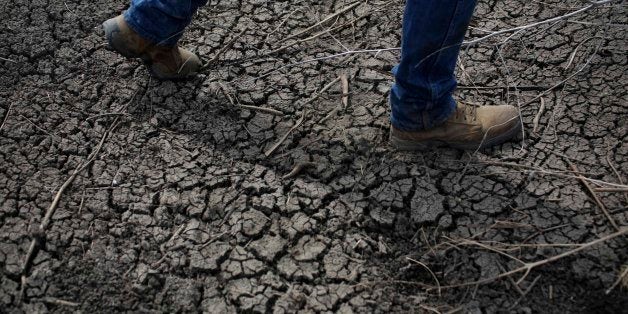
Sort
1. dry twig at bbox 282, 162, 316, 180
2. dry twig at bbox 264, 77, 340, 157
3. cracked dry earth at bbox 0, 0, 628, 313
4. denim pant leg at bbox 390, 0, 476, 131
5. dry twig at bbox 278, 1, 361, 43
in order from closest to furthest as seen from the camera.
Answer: denim pant leg at bbox 390, 0, 476, 131 < cracked dry earth at bbox 0, 0, 628, 313 < dry twig at bbox 282, 162, 316, 180 < dry twig at bbox 264, 77, 340, 157 < dry twig at bbox 278, 1, 361, 43

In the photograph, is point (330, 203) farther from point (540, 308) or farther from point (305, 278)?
point (540, 308)

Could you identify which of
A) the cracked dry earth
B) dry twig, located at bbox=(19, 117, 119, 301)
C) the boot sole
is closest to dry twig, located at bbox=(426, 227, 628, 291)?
the cracked dry earth

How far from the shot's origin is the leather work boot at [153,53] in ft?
9.03

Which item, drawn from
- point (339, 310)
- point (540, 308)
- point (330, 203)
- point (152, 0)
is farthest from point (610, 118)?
point (152, 0)

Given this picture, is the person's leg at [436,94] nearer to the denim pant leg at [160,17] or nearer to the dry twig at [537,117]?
the dry twig at [537,117]

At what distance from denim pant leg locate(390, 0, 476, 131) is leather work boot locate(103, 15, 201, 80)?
1.02 metres

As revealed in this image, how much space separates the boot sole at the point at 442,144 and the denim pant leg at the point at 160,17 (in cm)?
102

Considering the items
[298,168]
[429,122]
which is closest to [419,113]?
[429,122]

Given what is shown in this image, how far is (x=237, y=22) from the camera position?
3.29 meters

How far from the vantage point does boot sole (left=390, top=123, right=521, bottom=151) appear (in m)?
2.68

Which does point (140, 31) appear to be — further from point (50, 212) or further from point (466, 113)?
point (466, 113)

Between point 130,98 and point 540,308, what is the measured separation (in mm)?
1970

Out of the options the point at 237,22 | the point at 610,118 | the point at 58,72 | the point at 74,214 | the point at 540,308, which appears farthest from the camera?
the point at 237,22

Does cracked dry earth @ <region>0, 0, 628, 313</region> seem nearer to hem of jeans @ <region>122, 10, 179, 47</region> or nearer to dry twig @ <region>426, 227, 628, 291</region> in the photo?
dry twig @ <region>426, 227, 628, 291</region>
